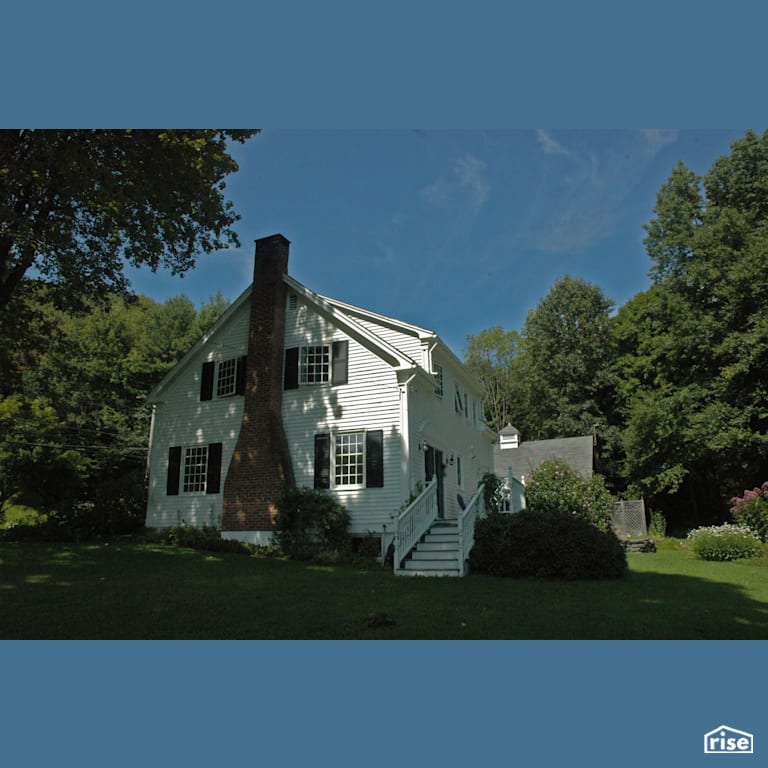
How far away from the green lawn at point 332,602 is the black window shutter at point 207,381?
614cm

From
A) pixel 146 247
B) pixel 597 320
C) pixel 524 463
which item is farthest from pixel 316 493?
pixel 597 320

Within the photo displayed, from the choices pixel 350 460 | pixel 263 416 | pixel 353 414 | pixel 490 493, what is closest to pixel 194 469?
pixel 263 416

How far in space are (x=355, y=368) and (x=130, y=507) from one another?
8906 millimetres

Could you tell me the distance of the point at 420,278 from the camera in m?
15.5

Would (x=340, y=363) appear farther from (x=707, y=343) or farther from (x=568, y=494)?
(x=707, y=343)

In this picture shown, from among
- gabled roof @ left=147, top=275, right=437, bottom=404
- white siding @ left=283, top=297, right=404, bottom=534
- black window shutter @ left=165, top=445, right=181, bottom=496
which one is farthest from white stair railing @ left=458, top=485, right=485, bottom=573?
black window shutter @ left=165, top=445, right=181, bottom=496

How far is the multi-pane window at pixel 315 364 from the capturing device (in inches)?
667

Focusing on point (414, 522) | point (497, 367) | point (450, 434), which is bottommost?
point (414, 522)

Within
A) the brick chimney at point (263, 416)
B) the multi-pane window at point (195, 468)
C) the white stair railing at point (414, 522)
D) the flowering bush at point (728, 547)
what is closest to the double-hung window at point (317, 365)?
the brick chimney at point (263, 416)

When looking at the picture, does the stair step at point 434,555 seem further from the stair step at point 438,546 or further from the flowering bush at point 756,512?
the flowering bush at point 756,512

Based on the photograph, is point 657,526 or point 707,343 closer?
point 657,526

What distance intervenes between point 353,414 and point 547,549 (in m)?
6.36

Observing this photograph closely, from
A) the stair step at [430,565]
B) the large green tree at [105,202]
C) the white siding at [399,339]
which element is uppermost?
the large green tree at [105,202]

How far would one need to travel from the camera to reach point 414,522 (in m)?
13.4
